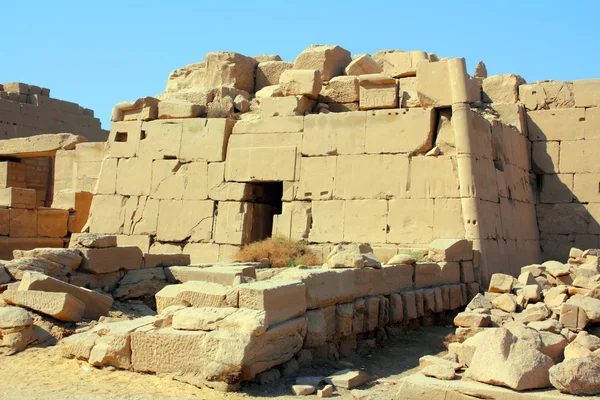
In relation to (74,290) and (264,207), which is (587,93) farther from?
(74,290)

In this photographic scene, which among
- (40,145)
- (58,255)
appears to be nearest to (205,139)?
(58,255)

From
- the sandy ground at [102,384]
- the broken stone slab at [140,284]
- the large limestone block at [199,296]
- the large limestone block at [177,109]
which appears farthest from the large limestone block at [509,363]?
the large limestone block at [177,109]

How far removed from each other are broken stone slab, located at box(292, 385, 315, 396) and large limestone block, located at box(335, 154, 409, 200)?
244 inches

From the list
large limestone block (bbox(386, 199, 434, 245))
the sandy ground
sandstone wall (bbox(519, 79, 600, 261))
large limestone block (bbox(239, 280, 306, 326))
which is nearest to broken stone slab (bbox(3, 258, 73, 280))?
the sandy ground

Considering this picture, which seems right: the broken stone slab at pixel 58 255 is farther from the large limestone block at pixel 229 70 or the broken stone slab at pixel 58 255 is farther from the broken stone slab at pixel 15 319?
the large limestone block at pixel 229 70

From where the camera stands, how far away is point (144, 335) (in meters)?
6.20

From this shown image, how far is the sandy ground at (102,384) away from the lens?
18.0 ft

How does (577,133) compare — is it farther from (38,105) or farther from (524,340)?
(38,105)

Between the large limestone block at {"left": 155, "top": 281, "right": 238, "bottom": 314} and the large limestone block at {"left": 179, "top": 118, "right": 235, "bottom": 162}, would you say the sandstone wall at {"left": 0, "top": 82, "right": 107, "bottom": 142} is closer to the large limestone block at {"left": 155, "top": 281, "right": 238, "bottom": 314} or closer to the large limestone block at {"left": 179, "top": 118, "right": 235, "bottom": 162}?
the large limestone block at {"left": 179, "top": 118, "right": 235, "bottom": 162}

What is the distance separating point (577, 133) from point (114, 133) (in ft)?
30.2

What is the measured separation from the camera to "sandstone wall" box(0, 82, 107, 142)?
20812 mm

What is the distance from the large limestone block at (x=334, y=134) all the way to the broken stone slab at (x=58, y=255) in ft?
16.2

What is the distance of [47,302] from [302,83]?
7028 mm

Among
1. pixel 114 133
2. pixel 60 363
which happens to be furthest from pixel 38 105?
pixel 60 363
